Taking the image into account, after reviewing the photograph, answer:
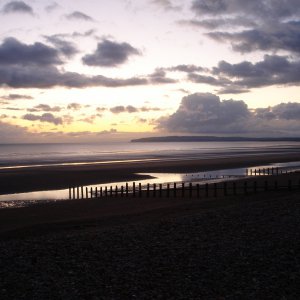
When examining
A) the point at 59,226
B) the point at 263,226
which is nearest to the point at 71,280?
the point at 263,226

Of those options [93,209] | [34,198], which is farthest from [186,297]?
[34,198]

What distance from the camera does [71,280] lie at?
10.9 m

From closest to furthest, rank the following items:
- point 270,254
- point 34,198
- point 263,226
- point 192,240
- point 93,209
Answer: point 270,254, point 192,240, point 263,226, point 93,209, point 34,198

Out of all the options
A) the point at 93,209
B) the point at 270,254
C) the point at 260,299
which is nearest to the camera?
the point at 260,299

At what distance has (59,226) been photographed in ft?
72.3

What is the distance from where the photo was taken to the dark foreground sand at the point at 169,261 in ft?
33.3

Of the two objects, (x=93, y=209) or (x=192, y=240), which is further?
(x=93, y=209)

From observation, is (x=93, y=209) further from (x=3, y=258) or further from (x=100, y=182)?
(x=100, y=182)

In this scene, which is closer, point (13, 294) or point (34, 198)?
point (13, 294)

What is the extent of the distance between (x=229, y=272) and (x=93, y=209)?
1941 cm

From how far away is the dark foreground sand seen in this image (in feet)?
33.3

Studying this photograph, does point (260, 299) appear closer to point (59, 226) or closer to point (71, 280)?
point (71, 280)

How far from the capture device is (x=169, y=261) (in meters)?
12.2

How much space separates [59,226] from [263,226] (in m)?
10.7
